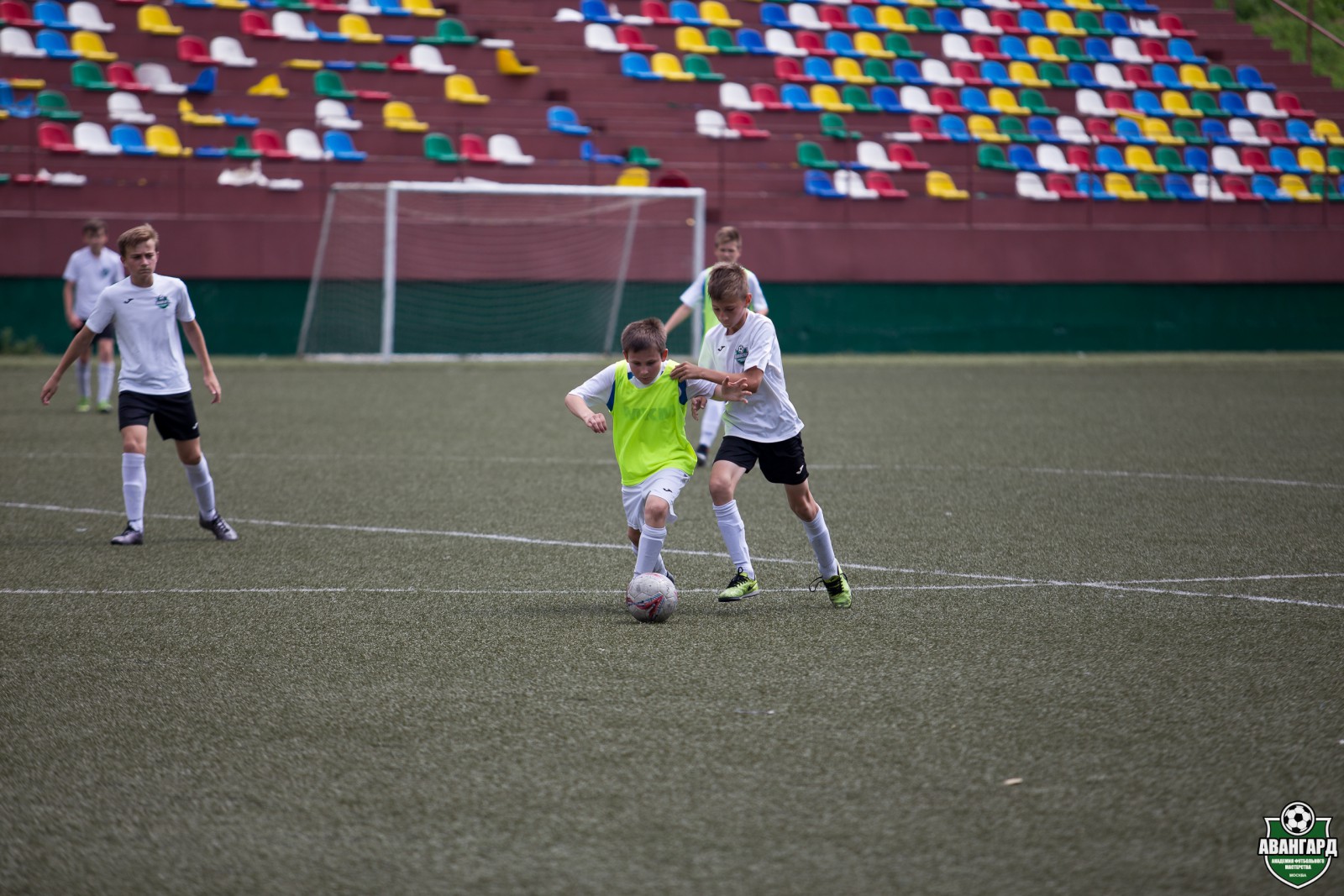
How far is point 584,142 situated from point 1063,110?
9755mm

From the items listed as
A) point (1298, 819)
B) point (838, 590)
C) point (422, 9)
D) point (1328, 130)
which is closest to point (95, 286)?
point (838, 590)

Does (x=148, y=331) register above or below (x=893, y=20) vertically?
above

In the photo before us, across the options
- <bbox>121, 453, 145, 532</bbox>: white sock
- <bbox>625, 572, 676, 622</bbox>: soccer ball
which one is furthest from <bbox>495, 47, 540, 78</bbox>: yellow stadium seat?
<bbox>625, 572, 676, 622</bbox>: soccer ball

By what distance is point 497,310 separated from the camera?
887 inches

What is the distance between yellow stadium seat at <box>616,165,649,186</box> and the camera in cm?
2328

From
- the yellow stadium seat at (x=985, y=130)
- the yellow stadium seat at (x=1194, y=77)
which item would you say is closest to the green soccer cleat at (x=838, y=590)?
the yellow stadium seat at (x=985, y=130)

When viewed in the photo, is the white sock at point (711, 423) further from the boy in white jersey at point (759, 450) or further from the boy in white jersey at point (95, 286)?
the boy in white jersey at point (95, 286)

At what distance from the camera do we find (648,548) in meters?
6.14

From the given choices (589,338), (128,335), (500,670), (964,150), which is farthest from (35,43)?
(500,670)

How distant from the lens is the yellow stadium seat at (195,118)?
21812 mm

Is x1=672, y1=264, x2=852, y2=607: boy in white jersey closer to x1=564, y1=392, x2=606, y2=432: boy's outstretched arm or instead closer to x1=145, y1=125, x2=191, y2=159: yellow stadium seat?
x1=564, y1=392, x2=606, y2=432: boy's outstretched arm

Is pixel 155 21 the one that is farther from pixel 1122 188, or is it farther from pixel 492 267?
pixel 1122 188

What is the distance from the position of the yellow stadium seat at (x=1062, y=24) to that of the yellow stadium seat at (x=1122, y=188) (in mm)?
4501

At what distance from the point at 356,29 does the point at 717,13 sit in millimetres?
6931
